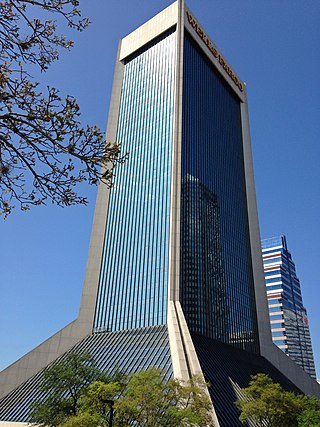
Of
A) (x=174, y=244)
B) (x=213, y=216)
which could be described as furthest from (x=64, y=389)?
(x=213, y=216)

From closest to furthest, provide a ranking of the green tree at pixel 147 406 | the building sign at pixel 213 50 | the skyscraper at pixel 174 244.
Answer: the green tree at pixel 147 406 < the skyscraper at pixel 174 244 < the building sign at pixel 213 50

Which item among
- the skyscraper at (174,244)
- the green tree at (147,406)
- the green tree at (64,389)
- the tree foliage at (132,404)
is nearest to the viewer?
the green tree at (147,406)

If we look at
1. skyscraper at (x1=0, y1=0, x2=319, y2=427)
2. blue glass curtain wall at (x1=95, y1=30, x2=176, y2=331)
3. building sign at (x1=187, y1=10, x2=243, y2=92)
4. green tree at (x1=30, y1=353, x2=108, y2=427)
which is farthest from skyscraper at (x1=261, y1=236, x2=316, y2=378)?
green tree at (x1=30, y1=353, x2=108, y2=427)

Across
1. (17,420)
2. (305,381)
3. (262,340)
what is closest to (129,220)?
(17,420)

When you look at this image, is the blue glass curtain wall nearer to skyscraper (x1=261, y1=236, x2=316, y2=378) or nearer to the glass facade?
the glass facade

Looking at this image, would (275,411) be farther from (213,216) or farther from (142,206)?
(213,216)

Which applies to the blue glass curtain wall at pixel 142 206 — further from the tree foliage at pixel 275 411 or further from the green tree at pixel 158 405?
the green tree at pixel 158 405

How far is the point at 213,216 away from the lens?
236ft

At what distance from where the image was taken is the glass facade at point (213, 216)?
198 ft

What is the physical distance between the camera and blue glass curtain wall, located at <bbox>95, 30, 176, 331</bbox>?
5591cm

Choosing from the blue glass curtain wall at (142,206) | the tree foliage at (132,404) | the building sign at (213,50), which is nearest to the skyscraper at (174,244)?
the blue glass curtain wall at (142,206)

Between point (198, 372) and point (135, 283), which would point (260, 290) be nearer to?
point (135, 283)

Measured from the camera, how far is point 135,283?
189 ft

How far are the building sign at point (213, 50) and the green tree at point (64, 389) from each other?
2923 inches
